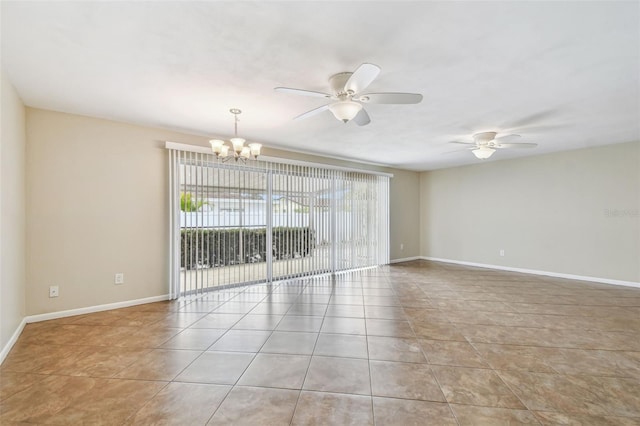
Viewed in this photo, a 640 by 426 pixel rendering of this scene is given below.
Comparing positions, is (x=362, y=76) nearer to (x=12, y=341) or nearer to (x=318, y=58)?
(x=318, y=58)


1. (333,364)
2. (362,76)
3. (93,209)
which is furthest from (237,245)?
(362,76)

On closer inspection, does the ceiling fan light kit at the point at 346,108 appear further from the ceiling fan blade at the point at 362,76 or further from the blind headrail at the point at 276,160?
the blind headrail at the point at 276,160

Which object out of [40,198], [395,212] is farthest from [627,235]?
[40,198]

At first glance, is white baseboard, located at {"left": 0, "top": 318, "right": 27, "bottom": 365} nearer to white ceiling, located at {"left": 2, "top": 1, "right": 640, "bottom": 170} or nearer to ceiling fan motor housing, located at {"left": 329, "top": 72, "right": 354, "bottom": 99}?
white ceiling, located at {"left": 2, "top": 1, "right": 640, "bottom": 170}

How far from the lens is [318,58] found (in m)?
2.34

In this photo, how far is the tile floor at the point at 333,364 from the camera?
188cm

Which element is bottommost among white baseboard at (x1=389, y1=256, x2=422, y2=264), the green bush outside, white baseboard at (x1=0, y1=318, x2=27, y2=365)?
white baseboard at (x1=0, y1=318, x2=27, y2=365)

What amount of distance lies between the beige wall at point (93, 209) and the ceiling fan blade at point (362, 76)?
3163mm

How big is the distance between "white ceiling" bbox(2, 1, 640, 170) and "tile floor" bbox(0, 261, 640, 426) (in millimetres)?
2527

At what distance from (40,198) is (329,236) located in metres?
4.46

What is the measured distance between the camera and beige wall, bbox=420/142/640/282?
16.8ft

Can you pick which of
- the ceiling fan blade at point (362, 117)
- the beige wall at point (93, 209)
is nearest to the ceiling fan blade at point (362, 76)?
the ceiling fan blade at point (362, 117)

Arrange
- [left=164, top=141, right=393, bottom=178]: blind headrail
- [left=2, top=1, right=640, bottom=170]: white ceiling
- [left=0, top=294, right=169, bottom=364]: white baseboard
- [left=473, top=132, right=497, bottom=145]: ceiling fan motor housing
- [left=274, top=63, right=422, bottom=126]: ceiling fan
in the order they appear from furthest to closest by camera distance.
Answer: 1. [left=473, top=132, right=497, bottom=145]: ceiling fan motor housing
2. [left=164, top=141, right=393, bottom=178]: blind headrail
3. [left=0, top=294, right=169, bottom=364]: white baseboard
4. [left=274, top=63, right=422, bottom=126]: ceiling fan
5. [left=2, top=1, right=640, bottom=170]: white ceiling

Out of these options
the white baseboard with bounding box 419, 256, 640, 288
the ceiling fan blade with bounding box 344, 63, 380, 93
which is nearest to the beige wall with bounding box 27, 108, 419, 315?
the ceiling fan blade with bounding box 344, 63, 380, 93
